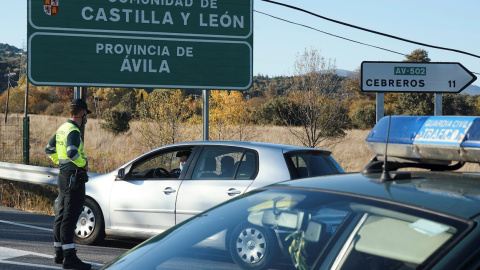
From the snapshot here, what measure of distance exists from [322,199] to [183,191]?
5728mm

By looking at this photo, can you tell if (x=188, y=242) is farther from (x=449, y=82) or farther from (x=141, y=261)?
(x=449, y=82)

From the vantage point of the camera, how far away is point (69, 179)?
765 cm

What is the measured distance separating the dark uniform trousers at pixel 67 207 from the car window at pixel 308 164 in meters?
2.42

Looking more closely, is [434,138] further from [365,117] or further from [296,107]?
[365,117]

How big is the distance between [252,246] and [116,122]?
4667cm

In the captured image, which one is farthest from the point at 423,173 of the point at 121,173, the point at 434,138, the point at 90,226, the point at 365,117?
the point at 365,117

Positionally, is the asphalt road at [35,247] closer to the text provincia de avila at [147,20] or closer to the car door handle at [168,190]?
the car door handle at [168,190]

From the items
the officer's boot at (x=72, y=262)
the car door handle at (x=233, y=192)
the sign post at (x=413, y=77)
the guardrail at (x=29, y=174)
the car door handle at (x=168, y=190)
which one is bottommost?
the officer's boot at (x=72, y=262)

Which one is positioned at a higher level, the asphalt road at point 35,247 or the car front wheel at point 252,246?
the car front wheel at point 252,246

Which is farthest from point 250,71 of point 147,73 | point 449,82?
point 449,82

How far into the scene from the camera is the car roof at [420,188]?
2494 mm

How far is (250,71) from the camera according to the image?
14.1 m

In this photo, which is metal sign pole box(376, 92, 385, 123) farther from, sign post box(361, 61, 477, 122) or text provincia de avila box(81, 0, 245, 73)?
text provincia de avila box(81, 0, 245, 73)

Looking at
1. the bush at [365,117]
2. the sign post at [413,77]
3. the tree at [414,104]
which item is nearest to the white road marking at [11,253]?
the sign post at [413,77]
